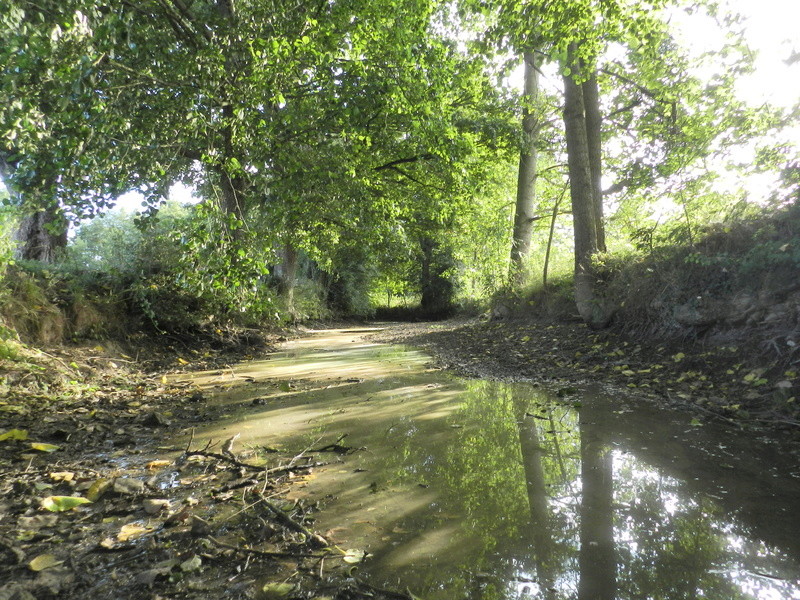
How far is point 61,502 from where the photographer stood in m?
2.47

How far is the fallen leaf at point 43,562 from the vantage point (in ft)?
6.10

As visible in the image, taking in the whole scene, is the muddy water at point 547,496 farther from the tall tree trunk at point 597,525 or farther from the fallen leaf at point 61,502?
the fallen leaf at point 61,502

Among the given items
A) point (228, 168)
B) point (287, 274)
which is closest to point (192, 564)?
point (228, 168)

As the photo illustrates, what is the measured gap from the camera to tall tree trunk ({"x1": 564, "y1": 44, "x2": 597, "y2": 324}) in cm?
801

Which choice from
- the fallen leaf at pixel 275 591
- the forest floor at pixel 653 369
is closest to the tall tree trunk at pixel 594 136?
the forest floor at pixel 653 369

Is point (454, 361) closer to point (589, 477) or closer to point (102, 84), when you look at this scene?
point (589, 477)

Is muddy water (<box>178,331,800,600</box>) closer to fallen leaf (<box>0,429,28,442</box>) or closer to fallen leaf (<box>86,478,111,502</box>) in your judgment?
fallen leaf (<box>86,478,111,502</box>)

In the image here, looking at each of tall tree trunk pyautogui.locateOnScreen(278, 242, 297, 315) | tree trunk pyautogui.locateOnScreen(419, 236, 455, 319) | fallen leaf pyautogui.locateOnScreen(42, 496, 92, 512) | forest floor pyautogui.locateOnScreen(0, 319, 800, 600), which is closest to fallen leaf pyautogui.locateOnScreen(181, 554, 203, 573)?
forest floor pyautogui.locateOnScreen(0, 319, 800, 600)

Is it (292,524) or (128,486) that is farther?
(128,486)

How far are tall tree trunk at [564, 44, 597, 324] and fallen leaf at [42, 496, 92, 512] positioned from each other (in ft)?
24.4

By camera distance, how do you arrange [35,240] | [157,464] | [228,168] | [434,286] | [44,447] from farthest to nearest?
[434,286], [35,240], [228,168], [44,447], [157,464]

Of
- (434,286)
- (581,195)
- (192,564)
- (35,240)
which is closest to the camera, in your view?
(192,564)

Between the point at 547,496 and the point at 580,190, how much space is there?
677 centimetres

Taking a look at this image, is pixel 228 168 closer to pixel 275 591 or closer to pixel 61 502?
pixel 61 502
